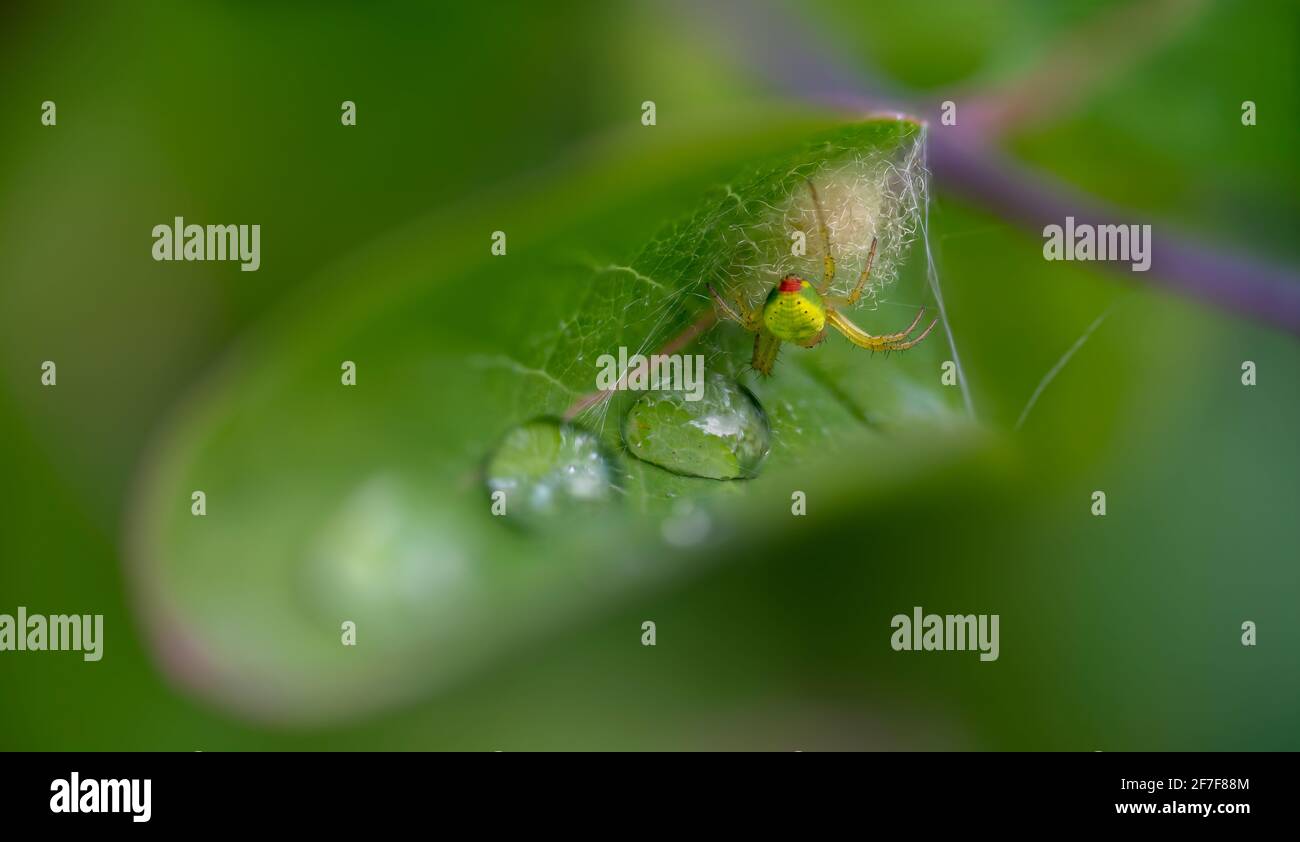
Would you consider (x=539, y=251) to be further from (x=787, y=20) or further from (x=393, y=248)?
(x=787, y=20)

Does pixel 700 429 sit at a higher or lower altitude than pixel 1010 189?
lower

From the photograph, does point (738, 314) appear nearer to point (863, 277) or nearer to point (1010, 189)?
→ point (863, 277)

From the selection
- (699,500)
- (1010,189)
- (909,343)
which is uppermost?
(1010,189)

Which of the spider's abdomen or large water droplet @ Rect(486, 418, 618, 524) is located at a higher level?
the spider's abdomen

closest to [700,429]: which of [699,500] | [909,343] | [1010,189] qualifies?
[699,500]

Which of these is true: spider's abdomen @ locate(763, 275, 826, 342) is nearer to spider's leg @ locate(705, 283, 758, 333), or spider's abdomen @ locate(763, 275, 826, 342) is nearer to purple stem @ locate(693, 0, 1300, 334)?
spider's leg @ locate(705, 283, 758, 333)

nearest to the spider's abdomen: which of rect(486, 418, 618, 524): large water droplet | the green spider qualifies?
the green spider
